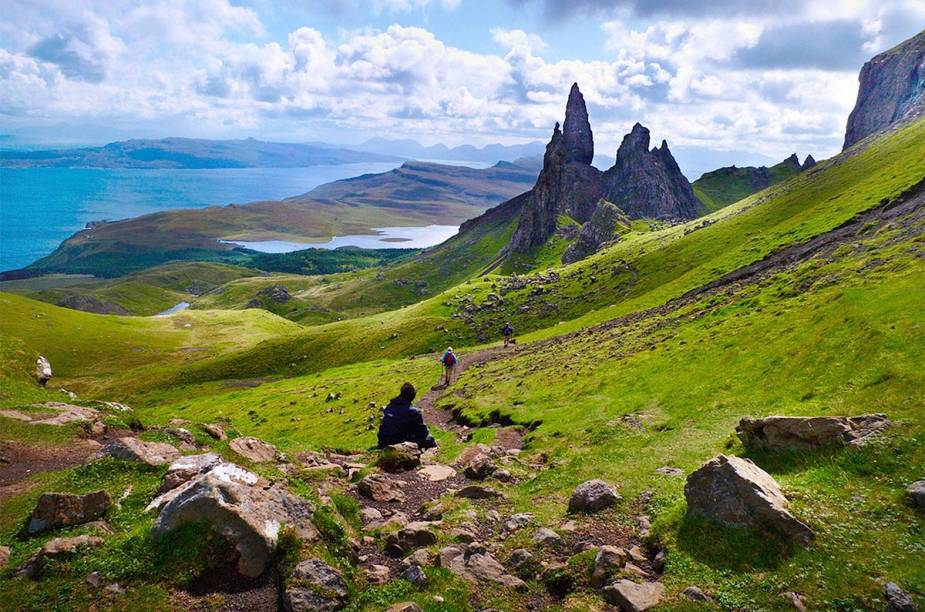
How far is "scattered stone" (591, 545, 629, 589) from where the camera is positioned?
48.5 ft

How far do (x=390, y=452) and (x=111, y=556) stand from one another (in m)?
15.3

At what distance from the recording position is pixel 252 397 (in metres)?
90.4

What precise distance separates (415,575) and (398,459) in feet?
41.9

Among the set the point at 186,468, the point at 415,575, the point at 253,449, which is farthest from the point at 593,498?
the point at 253,449

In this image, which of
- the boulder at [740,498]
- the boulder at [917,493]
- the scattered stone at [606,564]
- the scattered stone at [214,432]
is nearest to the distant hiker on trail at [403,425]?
the scattered stone at [214,432]

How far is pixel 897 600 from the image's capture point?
459 inches

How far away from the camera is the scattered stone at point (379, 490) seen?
22.8 m

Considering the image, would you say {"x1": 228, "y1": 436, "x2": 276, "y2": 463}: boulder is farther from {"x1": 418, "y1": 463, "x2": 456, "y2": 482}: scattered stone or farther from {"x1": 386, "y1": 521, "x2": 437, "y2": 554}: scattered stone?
{"x1": 386, "y1": 521, "x2": 437, "y2": 554}: scattered stone

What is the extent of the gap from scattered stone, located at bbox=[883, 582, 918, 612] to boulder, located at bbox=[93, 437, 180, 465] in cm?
2370

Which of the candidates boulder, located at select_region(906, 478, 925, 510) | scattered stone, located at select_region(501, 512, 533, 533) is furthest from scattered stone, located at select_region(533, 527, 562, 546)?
boulder, located at select_region(906, 478, 925, 510)

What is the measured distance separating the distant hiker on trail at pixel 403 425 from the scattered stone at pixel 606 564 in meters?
17.6

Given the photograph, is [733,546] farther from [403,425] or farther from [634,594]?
[403,425]

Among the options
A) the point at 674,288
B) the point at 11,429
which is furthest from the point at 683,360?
the point at 674,288

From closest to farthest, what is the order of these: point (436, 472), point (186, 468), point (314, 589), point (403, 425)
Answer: point (314, 589), point (186, 468), point (436, 472), point (403, 425)
